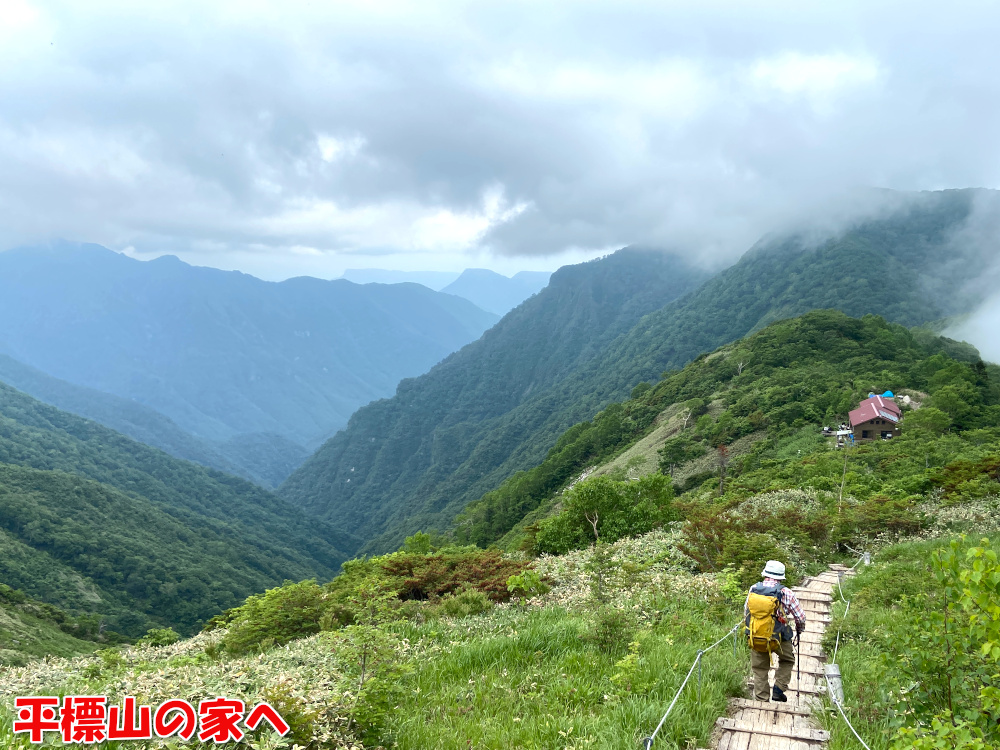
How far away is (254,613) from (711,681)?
14.6 meters

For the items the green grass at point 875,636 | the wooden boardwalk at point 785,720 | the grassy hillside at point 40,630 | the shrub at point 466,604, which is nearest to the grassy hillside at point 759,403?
the shrub at point 466,604

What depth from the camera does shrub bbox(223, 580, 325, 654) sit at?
15.0 metres

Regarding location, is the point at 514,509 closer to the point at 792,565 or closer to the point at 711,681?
the point at 792,565

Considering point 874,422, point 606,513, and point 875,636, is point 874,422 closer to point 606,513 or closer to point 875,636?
point 606,513

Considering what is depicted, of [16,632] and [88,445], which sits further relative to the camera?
[88,445]

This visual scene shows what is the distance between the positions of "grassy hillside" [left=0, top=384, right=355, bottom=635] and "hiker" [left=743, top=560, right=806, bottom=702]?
98587mm

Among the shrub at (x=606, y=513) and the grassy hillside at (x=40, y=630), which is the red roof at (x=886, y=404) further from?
the grassy hillside at (x=40, y=630)

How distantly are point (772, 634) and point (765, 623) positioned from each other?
155 millimetres

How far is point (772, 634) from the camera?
7043mm

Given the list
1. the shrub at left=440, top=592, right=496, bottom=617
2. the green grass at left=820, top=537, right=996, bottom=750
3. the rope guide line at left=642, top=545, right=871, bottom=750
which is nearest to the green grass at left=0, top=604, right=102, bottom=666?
the shrub at left=440, top=592, right=496, bottom=617

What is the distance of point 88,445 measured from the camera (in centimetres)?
18775

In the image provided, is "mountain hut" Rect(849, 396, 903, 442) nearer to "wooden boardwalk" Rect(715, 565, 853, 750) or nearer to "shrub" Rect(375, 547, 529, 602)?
"shrub" Rect(375, 547, 529, 602)

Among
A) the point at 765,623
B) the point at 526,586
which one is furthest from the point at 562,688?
the point at 526,586

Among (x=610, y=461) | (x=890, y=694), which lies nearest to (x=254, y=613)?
(x=890, y=694)
